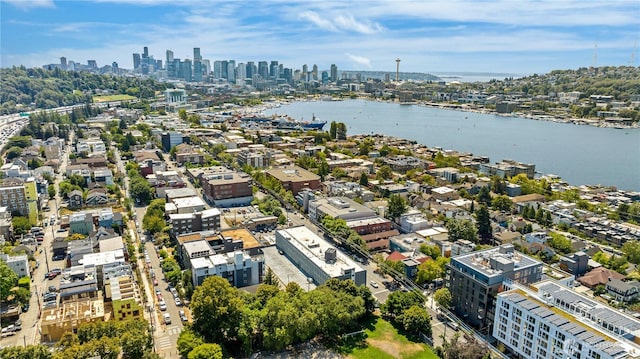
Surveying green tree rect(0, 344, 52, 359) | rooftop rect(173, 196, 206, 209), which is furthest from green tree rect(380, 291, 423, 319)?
rooftop rect(173, 196, 206, 209)

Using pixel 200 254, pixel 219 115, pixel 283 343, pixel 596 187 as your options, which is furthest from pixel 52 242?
pixel 219 115

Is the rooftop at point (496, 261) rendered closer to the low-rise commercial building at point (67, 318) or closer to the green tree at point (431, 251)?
the green tree at point (431, 251)

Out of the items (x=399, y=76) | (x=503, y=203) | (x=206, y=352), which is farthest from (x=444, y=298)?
(x=399, y=76)

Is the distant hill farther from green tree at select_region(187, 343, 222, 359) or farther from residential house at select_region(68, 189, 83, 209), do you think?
green tree at select_region(187, 343, 222, 359)

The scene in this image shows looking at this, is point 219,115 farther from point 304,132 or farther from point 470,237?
point 470,237

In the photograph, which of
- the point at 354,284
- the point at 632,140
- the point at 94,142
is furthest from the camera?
the point at 632,140
